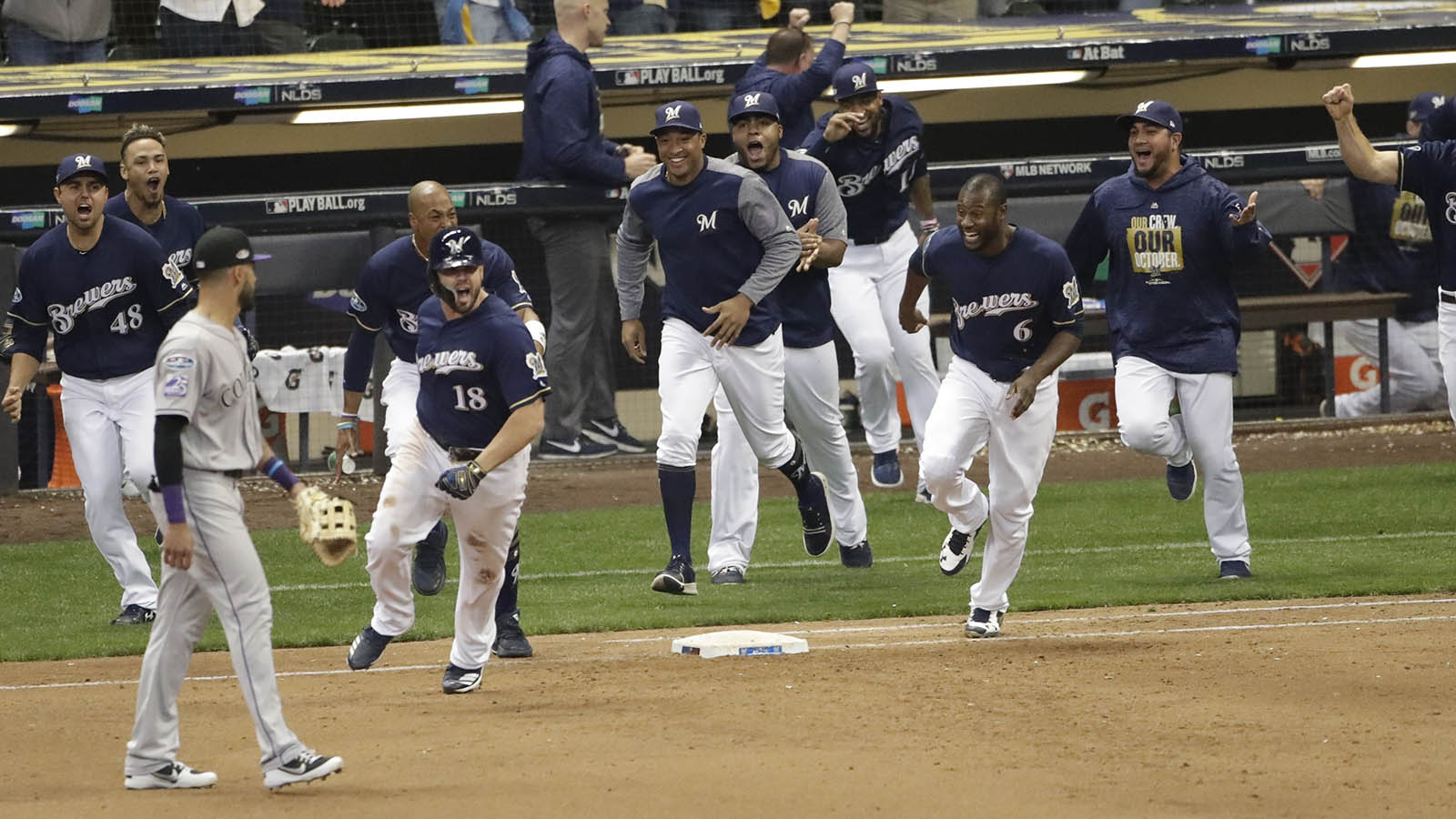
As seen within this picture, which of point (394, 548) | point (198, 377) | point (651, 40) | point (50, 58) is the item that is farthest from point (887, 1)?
point (198, 377)

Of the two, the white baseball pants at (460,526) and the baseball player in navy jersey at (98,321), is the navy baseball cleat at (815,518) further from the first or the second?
the baseball player in navy jersey at (98,321)

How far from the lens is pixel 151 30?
16406 millimetres

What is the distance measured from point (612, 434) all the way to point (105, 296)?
20.8ft

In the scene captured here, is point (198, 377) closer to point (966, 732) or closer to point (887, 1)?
point (966, 732)

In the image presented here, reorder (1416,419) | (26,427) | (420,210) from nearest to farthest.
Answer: (420,210), (26,427), (1416,419)

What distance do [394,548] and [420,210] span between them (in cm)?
191

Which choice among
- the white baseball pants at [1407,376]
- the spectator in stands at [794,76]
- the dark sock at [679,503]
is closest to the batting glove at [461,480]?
the dark sock at [679,503]

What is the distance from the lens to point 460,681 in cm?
704

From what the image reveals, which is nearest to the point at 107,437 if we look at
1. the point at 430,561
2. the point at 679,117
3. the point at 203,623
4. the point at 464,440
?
the point at 430,561

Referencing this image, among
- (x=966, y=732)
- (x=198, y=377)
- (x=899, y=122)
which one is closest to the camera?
(x=198, y=377)

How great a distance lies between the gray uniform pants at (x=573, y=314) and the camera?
14148 mm

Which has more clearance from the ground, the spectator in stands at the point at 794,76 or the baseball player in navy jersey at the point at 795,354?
the spectator in stands at the point at 794,76

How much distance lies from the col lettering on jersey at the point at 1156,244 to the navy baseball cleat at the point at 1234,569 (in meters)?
1.37

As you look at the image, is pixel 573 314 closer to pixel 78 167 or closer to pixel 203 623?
pixel 78 167
